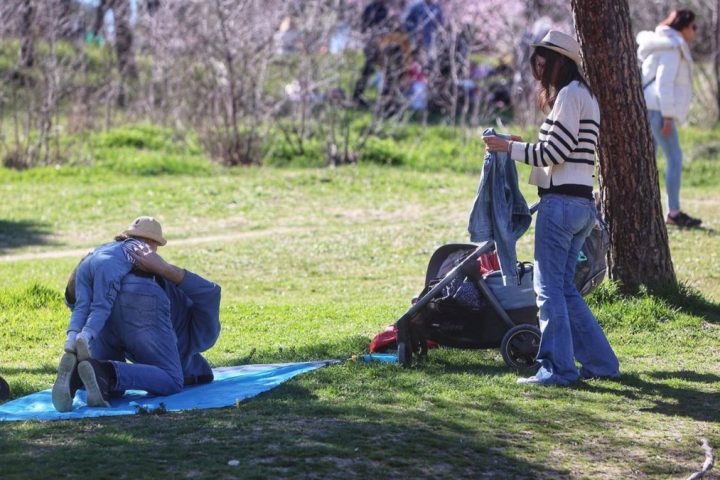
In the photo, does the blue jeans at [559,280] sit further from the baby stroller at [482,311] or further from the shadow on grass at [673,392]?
the baby stroller at [482,311]

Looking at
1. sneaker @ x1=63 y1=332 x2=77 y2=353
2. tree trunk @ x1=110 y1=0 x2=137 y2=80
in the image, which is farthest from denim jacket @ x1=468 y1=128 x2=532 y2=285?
tree trunk @ x1=110 y1=0 x2=137 y2=80

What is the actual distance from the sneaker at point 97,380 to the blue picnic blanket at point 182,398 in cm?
A: 5

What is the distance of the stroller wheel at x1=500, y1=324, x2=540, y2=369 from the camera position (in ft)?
23.2

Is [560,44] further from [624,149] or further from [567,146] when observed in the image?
[624,149]

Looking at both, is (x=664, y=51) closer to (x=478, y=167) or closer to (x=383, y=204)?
(x=383, y=204)

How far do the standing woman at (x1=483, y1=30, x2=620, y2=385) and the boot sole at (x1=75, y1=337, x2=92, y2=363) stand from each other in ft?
7.26

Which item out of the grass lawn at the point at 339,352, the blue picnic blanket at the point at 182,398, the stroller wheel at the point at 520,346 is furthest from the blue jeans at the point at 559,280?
the blue picnic blanket at the point at 182,398

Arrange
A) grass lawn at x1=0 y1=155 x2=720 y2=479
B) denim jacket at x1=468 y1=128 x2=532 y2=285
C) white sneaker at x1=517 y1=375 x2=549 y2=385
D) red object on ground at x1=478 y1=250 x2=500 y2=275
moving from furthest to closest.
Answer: red object on ground at x1=478 y1=250 x2=500 y2=275 < denim jacket at x1=468 y1=128 x2=532 y2=285 < white sneaker at x1=517 y1=375 x2=549 y2=385 < grass lawn at x1=0 y1=155 x2=720 y2=479

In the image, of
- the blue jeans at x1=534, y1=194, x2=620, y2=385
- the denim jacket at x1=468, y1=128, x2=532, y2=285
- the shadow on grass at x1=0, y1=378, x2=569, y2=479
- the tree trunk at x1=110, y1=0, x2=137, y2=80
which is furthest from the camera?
the tree trunk at x1=110, y1=0, x2=137, y2=80

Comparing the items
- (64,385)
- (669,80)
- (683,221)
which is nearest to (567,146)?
(64,385)

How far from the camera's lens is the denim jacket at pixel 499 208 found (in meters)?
6.80

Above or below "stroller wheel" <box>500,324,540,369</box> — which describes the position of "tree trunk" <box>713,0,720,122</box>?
above

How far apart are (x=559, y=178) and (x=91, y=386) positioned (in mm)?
2536

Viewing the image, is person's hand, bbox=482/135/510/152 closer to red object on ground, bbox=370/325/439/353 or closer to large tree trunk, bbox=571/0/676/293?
red object on ground, bbox=370/325/439/353
